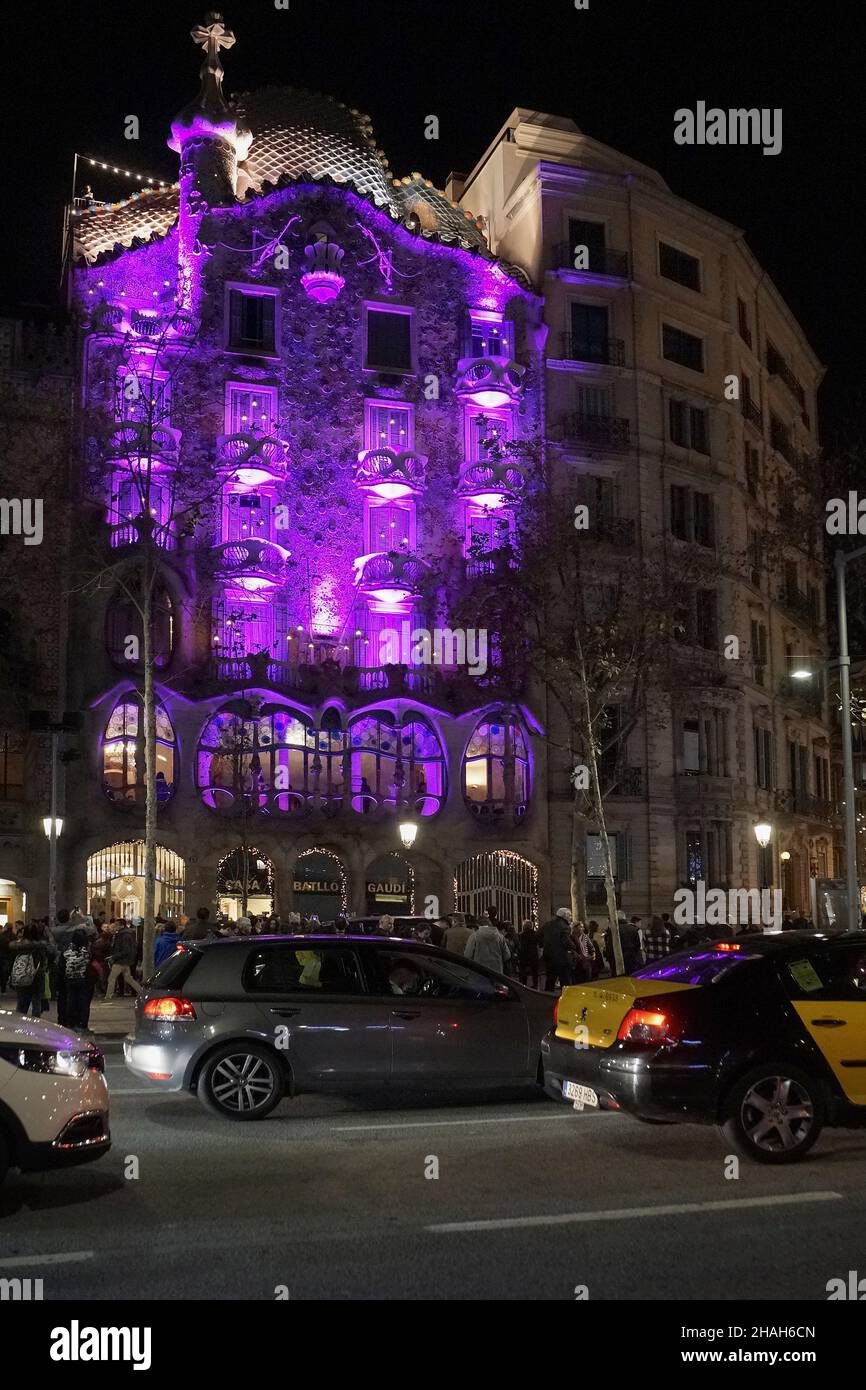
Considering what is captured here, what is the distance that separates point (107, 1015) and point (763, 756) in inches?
1172

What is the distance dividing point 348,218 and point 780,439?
20649mm

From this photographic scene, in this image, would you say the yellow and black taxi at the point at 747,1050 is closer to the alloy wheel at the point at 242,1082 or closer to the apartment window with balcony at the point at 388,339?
the alloy wheel at the point at 242,1082

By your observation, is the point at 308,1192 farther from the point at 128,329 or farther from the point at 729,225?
the point at 729,225

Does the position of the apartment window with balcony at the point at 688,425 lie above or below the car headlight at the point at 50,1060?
above

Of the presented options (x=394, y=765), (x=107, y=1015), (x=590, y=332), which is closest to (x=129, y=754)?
(x=394, y=765)

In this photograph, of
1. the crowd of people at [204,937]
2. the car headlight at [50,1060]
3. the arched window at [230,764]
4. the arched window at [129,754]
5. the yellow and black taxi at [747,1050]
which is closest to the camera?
the car headlight at [50,1060]

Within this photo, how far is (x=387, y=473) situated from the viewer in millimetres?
38875

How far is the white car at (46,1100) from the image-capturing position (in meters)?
7.73

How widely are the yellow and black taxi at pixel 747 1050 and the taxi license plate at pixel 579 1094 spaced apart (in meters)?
0.02

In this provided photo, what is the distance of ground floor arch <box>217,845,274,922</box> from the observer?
36.0m

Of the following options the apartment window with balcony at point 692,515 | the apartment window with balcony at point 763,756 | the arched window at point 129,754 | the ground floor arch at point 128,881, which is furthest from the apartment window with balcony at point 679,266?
the ground floor arch at point 128,881

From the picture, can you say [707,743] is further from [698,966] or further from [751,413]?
[698,966]

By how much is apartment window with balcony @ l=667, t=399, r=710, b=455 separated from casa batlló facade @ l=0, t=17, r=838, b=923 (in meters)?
0.12

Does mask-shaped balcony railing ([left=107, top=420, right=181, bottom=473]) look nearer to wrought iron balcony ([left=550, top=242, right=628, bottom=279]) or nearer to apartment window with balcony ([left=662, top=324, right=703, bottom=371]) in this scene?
wrought iron balcony ([left=550, top=242, right=628, bottom=279])
